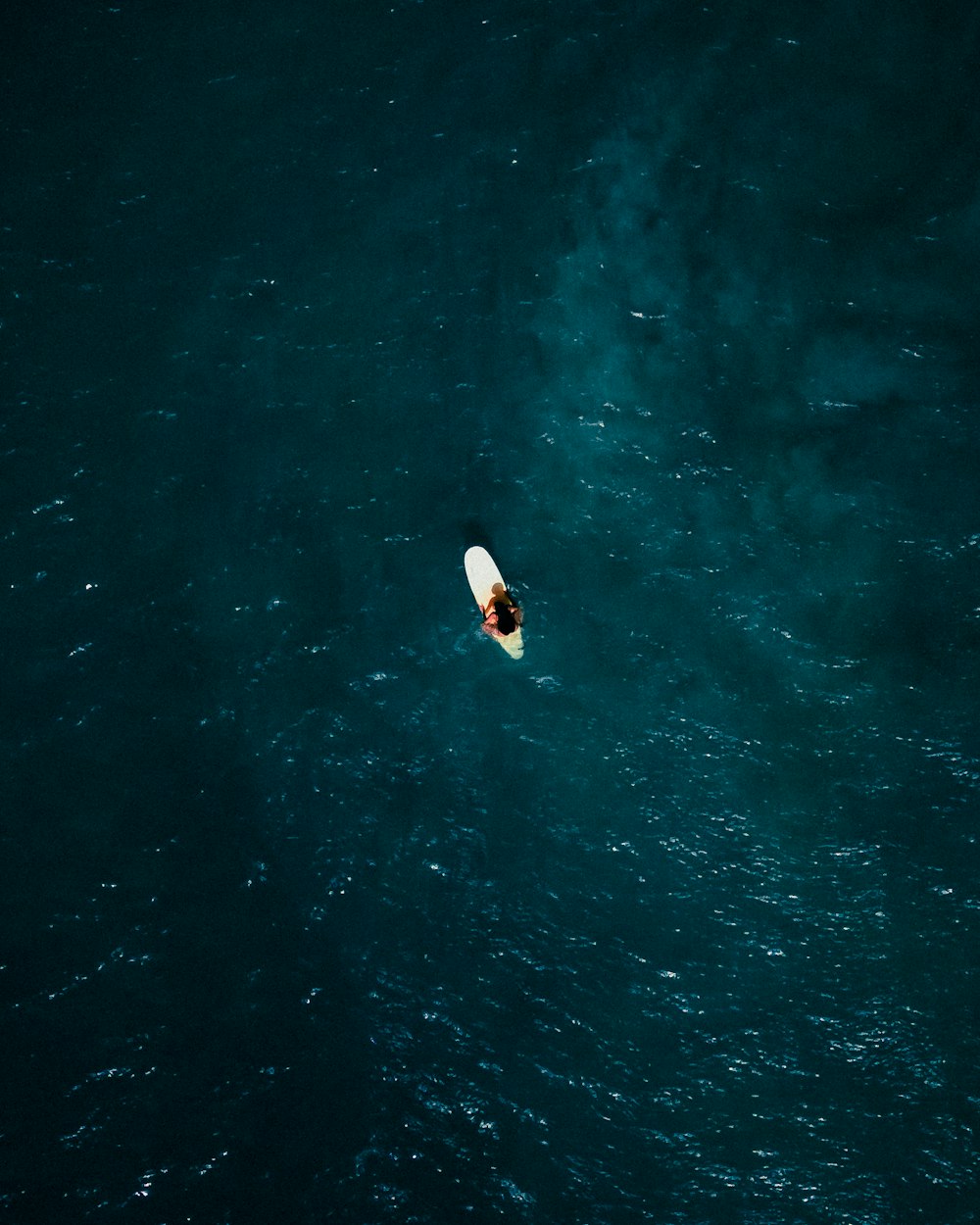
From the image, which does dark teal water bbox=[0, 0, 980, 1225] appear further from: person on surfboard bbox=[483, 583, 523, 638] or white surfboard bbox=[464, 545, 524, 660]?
person on surfboard bbox=[483, 583, 523, 638]

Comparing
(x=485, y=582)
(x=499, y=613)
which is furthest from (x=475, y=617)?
(x=485, y=582)

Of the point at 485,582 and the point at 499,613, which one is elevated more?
the point at 485,582

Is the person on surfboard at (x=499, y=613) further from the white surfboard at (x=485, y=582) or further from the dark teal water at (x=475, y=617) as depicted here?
the dark teal water at (x=475, y=617)

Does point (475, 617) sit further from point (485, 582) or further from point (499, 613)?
point (485, 582)

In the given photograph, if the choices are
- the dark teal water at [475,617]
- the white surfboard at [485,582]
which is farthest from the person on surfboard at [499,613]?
the dark teal water at [475,617]

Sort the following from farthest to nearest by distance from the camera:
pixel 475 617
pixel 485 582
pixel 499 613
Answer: pixel 475 617 < pixel 485 582 < pixel 499 613

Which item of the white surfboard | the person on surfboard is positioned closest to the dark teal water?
the white surfboard
